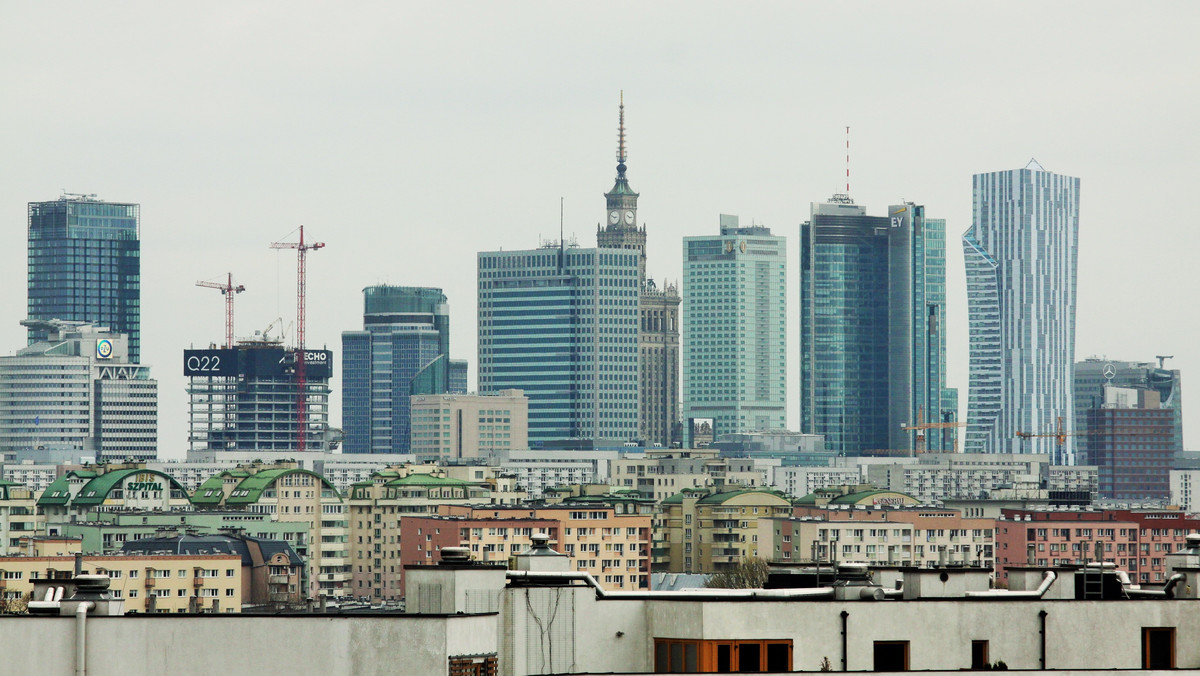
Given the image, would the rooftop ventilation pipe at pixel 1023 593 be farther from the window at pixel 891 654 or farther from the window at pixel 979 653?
the window at pixel 891 654

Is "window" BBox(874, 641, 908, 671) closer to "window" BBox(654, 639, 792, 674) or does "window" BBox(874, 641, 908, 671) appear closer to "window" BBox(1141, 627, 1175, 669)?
"window" BBox(654, 639, 792, 674)

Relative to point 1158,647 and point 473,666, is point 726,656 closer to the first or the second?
point 473,666

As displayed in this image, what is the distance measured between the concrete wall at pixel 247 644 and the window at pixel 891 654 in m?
5.54

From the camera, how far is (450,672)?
2912cm

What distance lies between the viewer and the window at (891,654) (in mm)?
32656

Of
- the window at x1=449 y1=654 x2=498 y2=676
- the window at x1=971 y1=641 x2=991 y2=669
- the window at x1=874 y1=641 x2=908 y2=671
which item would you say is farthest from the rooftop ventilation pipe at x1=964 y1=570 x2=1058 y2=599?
the window at x1=449 y1=654 x2=498 y2=676

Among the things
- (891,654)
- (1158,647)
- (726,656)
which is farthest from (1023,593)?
(726,656)

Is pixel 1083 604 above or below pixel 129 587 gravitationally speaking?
above

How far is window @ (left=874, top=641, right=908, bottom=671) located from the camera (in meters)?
32.7

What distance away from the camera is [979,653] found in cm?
3344

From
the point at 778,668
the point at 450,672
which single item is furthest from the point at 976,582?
the point at 450,672

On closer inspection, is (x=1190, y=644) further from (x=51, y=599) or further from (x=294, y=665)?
(x=51, y=599)

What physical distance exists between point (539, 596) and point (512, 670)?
3.38 ft

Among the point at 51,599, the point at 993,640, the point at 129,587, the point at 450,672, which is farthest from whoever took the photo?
the point at 129,587
